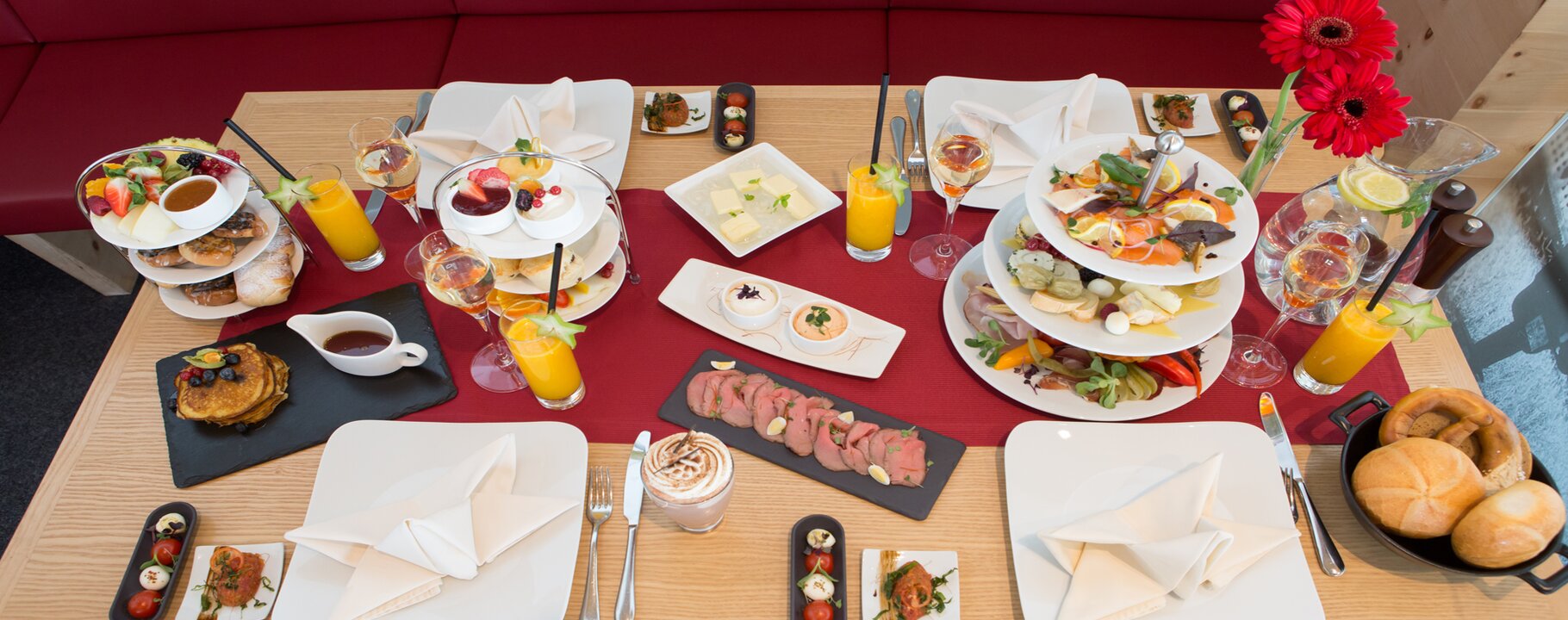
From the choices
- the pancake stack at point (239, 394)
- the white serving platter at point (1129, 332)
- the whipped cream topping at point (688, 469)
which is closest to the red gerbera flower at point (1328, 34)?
the white serving platter at point (1129, 332)

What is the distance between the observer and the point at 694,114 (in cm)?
202

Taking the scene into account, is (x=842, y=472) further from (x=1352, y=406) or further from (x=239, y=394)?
(x=239, y=394)

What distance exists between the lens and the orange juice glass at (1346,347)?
4.49 feet

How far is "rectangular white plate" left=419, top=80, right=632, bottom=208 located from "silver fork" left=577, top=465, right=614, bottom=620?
0.78 m

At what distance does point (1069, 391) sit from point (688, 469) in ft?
2.31

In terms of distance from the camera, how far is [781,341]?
5.10 ft

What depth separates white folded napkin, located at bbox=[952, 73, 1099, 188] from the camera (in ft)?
5.99

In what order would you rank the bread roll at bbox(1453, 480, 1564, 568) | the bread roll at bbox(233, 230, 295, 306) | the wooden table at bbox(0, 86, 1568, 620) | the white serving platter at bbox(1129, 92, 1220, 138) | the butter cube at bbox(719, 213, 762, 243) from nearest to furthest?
the bread roll at bbox(1453, 480, 1564, 568)
the wooden table at bbox(0, 86, 1568, 620)
the bread roll at bbox(233, 230, 295, 306)
the butter cube at bbox(719, 213, 762, 243)
the white serving platter at bbox(1129, 92, 1220, 138)

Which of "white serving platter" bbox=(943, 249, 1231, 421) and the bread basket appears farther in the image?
"white serving platter" bbox=(943, 249, 1231, 421)

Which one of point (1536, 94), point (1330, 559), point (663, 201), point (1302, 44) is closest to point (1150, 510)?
point (1330, 559)

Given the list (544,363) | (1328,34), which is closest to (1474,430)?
(1328,34)

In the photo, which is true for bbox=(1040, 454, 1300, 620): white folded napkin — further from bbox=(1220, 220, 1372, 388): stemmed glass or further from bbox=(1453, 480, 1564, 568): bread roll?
bbox=(1220, 220, 1372, 388): stemmed glass

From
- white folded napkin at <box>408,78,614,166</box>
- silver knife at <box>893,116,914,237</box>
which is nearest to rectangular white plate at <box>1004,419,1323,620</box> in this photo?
silver knife at <box>893,116,914,237</box>

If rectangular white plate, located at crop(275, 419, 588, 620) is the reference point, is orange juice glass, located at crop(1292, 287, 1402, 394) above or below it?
above
